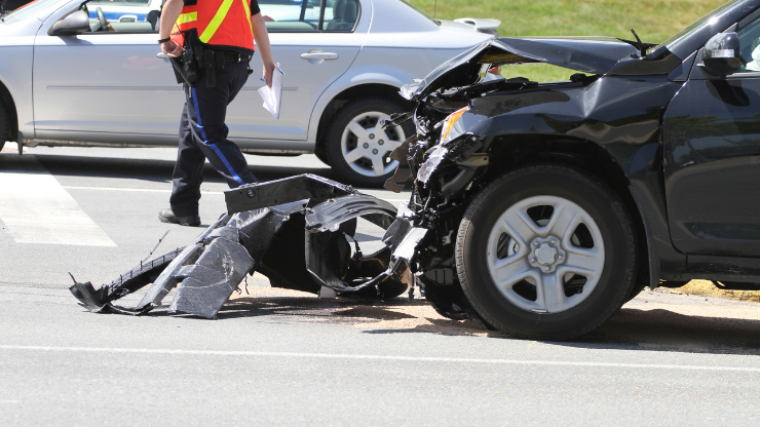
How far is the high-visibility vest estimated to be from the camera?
669 centimetres

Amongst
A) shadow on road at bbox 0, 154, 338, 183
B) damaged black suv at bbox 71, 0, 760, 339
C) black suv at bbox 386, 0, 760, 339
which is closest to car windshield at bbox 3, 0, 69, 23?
shadow on road at bbox 0, 154, 338, 183

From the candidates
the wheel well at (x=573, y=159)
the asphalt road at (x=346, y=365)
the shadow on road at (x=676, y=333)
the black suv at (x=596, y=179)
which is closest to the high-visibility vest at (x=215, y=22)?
the asphalt road at (x=346, y=365)

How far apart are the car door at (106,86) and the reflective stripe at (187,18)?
7.55ft

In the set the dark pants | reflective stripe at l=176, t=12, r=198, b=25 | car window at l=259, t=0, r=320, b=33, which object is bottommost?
the dark pants

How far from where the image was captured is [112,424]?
3303 millimetres

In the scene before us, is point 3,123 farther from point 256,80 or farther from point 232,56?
point 232,56

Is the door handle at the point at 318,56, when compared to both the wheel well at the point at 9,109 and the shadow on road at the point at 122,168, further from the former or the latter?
the wheel well at the point at 9,109

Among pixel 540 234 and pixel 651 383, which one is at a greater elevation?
pixel 540 234

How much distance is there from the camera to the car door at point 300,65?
29.7 ft

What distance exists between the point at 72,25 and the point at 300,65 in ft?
6.94

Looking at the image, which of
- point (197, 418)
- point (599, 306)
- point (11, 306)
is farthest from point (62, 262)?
point (599, 306)

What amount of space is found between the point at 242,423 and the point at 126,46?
21.0 ft

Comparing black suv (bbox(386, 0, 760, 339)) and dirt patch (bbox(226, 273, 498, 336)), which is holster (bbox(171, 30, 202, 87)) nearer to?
dirt patch (bbox(226, 273, 498, 336))

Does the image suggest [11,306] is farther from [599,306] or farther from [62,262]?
[599,306]
